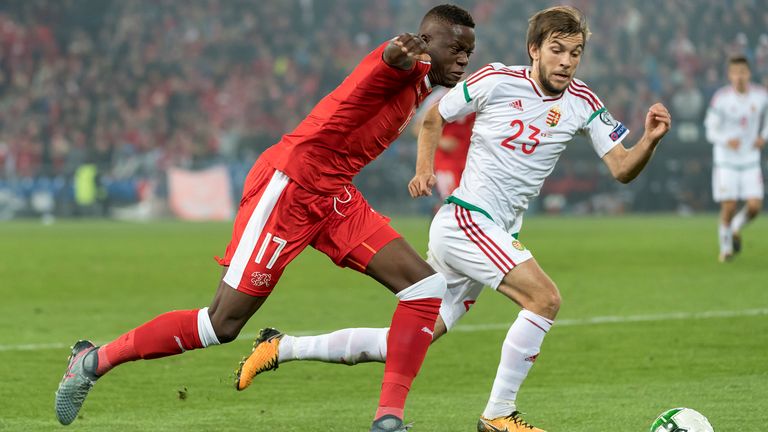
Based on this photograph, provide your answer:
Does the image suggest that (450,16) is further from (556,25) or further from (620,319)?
(620,319)

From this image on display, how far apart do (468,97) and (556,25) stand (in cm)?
54

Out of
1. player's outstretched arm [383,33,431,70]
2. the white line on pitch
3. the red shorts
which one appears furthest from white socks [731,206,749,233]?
player's outstretched arm [383,33,431,70]

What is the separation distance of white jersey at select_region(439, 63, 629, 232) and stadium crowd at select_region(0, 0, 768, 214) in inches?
772

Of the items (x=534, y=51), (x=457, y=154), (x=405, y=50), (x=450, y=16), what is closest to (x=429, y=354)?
(x=534, y=51)

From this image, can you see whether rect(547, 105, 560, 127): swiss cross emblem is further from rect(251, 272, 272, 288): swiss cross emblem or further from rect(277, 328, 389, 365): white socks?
rect(251, 272, 272, 288): swiss cross emblem

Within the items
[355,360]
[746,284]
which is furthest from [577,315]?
[355,360]

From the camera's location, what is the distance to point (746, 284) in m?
→ 11.5

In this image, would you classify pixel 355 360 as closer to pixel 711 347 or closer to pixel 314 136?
pixel 314 136

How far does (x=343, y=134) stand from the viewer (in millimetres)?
5223

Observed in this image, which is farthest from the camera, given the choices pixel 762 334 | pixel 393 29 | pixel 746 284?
pixel 393 29

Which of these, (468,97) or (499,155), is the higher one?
(468,97)

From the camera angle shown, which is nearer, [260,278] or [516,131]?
[260,278]

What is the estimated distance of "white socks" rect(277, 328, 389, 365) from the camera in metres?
5.76

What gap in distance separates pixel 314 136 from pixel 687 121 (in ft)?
70.8
